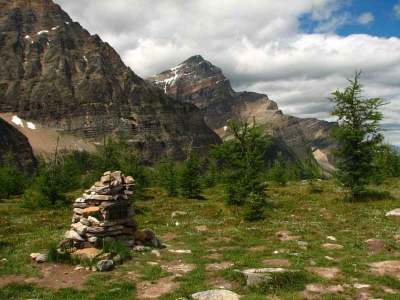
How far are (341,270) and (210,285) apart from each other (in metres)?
5.26

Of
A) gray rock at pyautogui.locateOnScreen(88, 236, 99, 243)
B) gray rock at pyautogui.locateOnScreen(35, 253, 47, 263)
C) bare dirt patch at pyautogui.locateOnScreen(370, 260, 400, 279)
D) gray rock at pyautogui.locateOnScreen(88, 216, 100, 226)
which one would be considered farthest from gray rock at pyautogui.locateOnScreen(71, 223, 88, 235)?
bare dirt patch at pyautogui.locateOnScreen(370, 260, 400, 279)

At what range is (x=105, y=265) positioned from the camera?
47.8 feet

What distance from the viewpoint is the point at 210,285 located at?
1270 centimetres

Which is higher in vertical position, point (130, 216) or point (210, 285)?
point (130, 216)

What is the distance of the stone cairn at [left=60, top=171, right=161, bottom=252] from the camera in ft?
55.2

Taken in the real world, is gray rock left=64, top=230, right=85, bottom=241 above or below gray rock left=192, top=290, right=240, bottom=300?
above

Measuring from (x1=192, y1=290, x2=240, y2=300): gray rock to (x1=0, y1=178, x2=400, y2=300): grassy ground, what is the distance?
388 mm

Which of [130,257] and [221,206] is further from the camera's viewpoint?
[221,206]

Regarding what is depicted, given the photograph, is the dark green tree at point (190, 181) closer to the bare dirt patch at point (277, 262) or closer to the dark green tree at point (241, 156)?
the dark green tree at point (241, 156)

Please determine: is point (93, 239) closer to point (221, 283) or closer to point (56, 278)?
point (56, 278)

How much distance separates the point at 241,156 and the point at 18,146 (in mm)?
179503

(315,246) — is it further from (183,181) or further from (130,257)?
(183,181)

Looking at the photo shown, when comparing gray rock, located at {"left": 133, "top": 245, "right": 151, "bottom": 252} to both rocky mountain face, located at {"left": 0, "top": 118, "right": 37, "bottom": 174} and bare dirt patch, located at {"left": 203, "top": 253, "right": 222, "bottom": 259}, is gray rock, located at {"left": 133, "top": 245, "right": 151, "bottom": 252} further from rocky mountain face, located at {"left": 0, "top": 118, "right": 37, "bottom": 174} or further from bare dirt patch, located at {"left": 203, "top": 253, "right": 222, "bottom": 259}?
rocky mountain face, located at {"left": 0, "top": 118, "right": 37, "bottom": 174}

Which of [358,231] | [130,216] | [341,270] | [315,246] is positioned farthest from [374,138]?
[130,216]
